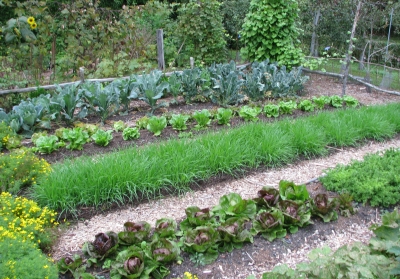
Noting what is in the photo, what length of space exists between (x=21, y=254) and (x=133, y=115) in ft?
14.1

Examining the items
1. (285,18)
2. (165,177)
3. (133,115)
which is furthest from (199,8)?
(165,177)

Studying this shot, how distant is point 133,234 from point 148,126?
264 cm

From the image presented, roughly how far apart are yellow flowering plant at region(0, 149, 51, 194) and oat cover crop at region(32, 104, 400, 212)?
157 millimetres

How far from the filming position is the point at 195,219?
319cm

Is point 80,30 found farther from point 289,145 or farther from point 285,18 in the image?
point 289,145

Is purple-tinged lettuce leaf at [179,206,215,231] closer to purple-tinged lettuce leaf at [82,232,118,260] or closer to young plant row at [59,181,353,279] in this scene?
young plant row at [59,181,353,279]

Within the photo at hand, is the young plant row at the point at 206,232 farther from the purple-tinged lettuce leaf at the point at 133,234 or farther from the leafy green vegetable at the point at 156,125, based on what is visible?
the leafy green vegetable at the point at 156,125

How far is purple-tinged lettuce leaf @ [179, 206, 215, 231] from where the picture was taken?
3.20 meters

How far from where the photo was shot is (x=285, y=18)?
28.5 feet

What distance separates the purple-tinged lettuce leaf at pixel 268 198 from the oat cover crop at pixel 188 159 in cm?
73

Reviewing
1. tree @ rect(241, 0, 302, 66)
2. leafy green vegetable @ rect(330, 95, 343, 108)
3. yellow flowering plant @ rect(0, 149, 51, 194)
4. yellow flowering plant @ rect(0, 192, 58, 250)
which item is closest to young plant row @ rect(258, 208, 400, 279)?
yellow flowering plant @ rect(0, 192, 58, 250)

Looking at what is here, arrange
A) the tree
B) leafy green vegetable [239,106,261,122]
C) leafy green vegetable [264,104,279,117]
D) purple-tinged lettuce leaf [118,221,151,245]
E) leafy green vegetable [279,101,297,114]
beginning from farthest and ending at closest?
the tree, leafy green vegetable [279,101,297,114], leafy green vegetable [264,104,279,117], leafy green vegetable [239,106,261,122], purple-tinged lettuce leaf [118,221,151,245]

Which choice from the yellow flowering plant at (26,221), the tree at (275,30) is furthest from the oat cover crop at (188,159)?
the tree at (275,30)

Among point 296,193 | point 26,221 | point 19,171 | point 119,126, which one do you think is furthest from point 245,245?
point 119,126
